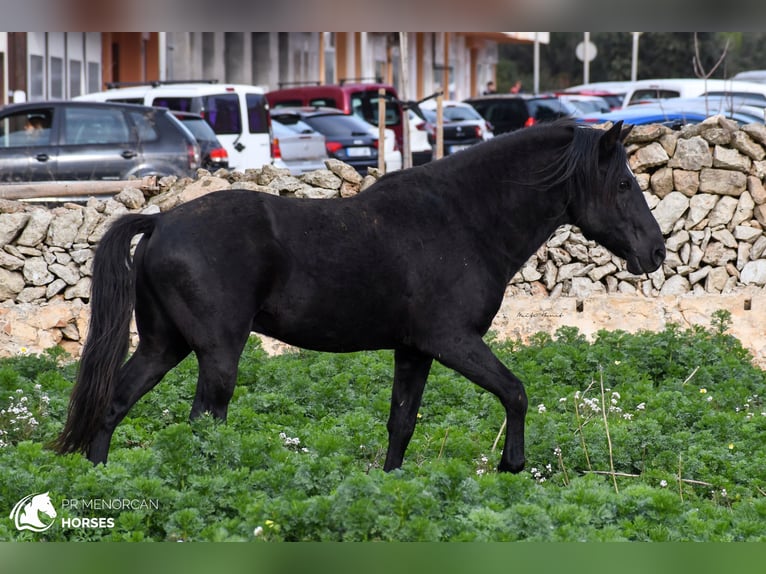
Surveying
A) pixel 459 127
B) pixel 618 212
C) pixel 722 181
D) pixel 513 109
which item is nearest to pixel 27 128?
pixel 722 181

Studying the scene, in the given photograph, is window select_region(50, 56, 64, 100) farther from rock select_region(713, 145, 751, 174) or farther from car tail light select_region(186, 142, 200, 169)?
rock select_region(713, 145, 751, 174)

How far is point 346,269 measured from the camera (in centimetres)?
625

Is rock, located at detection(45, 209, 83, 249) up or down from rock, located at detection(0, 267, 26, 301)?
up

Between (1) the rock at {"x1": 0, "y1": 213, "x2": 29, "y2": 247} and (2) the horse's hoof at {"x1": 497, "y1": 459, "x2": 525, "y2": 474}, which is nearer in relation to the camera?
(2) the horse's hoof at {"x1": 497, "y1": 459, "x2": 525, "y2": 474}

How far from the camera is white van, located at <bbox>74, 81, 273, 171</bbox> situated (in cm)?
2191

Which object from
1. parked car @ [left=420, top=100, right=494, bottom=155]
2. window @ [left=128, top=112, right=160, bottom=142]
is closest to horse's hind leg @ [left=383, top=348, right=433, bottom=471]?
window @ [left=128, top=112, right=160, bottom=142]

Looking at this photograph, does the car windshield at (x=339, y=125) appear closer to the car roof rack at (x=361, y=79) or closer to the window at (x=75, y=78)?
the car roof rack at (x=361, y=79)

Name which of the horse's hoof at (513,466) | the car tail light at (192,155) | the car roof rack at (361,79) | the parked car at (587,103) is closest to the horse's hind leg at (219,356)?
the horse's hoof at (513,466)

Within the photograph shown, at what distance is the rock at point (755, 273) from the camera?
11883 mm

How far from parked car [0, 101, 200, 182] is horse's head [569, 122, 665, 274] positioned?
Answer: 11.2 metres

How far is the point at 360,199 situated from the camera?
21.2 feet

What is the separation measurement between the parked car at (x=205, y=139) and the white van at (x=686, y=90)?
36.3 ft

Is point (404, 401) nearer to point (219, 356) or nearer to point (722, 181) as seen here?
point (219, 356)
